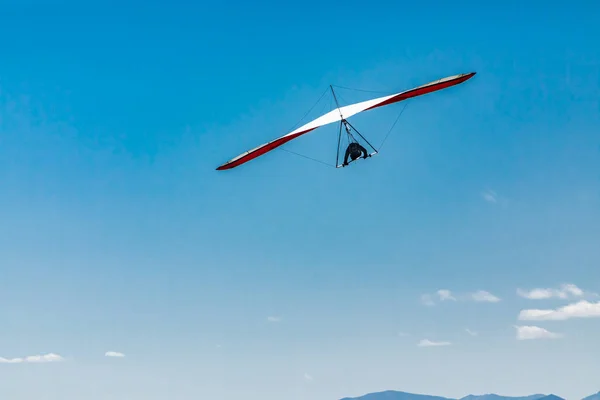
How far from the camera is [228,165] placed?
36.0 metres

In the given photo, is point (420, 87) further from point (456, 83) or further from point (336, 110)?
point (336, 110)

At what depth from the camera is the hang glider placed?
112 ft

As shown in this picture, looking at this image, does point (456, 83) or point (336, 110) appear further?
point (336, 110)

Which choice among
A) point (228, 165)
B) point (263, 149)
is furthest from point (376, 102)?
point (228, 165)

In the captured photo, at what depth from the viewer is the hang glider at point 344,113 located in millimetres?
34062

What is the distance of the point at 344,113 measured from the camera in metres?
36.0

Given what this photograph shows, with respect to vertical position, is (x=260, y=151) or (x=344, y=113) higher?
(x=344, y=113)

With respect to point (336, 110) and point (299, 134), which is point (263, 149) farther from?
point (336, 110)

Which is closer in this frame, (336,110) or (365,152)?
(365,152)

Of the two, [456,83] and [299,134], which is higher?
[456,83]

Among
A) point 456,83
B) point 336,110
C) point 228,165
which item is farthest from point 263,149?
point 456,83

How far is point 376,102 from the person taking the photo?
118 ft

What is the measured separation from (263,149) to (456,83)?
12.8 m

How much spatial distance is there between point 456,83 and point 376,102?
16.6 feet
